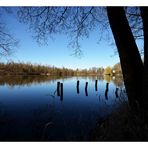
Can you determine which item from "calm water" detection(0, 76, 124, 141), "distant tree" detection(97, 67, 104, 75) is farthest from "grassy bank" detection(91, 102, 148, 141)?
"distant tree" detection(97, 67, 104, 75)

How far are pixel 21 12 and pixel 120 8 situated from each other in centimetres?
248

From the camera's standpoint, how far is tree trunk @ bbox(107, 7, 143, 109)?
4254 millimetres

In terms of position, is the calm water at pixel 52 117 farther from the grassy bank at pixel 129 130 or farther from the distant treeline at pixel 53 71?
the distant treeline at pixel 53 71

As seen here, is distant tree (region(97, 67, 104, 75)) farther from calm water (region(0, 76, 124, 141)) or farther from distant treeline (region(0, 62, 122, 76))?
calm water (region(0, 76, 124, 141))

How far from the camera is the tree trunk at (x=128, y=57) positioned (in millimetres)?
4254

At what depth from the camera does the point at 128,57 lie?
434 cm

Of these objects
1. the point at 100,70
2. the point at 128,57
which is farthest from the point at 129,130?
the point at 100,70

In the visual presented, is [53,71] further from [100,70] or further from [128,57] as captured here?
[128,57]

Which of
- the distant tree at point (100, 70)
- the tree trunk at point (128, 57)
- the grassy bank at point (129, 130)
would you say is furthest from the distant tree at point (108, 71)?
the grassy bank at point (129, 130)

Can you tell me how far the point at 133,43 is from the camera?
4.43 metres
